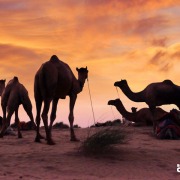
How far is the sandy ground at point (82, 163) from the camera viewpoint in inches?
315

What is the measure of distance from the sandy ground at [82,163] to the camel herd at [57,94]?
1.50m

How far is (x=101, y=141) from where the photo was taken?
1004 centimetres

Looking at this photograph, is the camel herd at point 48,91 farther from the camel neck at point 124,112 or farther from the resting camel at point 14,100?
Answer: the camel neck at point 124,112

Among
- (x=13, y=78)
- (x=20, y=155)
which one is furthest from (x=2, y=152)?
(x=13, y=78)

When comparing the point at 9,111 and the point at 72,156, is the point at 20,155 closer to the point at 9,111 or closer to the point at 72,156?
the point at 72,156

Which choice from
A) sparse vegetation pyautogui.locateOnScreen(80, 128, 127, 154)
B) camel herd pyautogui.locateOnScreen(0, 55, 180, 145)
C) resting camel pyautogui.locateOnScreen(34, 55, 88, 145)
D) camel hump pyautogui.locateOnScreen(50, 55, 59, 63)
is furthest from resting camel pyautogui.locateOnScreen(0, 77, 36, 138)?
sparse vegetation pyautogui.locateOnScreen(80, 128, 127, 154)

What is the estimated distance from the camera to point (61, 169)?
8.29 m

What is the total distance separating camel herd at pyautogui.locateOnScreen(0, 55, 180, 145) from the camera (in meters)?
11.8

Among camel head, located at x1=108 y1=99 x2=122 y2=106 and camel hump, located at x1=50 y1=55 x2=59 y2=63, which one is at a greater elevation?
camel hump, located at x1=50 y1=55 x2=59 y2=63

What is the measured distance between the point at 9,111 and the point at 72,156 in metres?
5.17

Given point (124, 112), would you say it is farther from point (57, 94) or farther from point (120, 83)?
point (57, 94)

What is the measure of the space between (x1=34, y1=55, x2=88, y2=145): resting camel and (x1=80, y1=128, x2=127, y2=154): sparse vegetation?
1774 mm

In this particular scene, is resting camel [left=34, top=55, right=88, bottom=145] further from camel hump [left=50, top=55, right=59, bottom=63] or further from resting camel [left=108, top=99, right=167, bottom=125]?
resting camel [left=108, top=99, right=167, bottom=125]

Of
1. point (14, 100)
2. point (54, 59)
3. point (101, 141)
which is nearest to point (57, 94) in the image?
point (54, 59)
